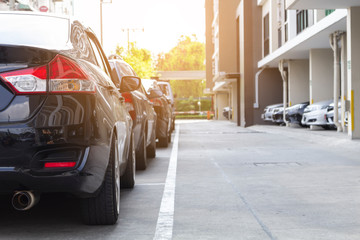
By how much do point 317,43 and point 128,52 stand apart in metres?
39.9

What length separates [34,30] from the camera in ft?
14.9

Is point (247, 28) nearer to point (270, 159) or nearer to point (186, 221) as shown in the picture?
point (270, 159)

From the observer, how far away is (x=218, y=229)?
15.0 feet

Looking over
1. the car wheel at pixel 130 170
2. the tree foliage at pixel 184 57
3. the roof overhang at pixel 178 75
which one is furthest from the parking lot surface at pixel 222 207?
the tree foliage at pixel 184 57

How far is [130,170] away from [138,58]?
54.1m

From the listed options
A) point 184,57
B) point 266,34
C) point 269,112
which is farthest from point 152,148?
point 184,57

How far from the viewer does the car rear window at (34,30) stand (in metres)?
4.25

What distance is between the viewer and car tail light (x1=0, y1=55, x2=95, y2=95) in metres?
3.96

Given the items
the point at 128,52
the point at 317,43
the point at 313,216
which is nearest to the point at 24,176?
the point at 313,216

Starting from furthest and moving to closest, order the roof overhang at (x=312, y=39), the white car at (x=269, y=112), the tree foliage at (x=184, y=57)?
the tree foliage at (x=184, y=57) < the white car at (x=269, y=112) < the roof overhang at (x=312, y=39)

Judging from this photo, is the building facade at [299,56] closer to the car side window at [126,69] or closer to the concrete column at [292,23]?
the concrete column at [292,23]

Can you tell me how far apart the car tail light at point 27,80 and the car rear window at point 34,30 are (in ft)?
0.79

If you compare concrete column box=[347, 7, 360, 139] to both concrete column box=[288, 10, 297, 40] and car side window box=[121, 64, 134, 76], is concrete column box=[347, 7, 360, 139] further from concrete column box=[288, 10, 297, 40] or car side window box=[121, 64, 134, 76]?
concrete column box=[288, 10, 297, 40]

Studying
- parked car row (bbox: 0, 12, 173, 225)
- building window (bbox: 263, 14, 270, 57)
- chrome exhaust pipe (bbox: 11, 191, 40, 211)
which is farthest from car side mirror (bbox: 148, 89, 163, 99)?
building window (bbox: 263, 14, 270, 57)
